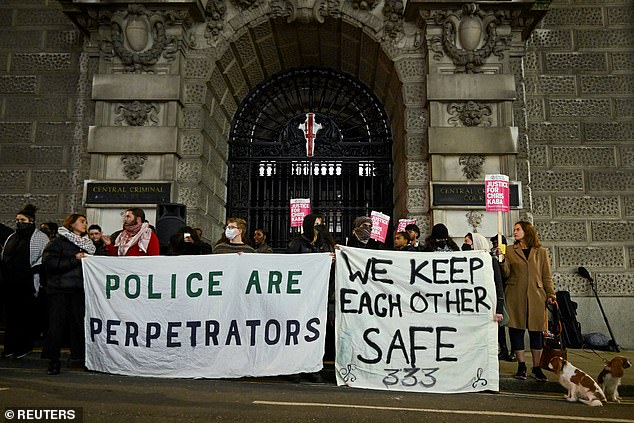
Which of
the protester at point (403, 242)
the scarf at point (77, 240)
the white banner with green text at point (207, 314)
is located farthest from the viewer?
the protester at point (403, 242)

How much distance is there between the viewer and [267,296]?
255 inches

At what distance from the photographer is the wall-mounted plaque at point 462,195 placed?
10.2m

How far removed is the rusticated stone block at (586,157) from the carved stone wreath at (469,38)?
236 cm

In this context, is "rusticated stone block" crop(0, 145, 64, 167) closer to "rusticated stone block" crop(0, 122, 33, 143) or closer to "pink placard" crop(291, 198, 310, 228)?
"rusticated stone block" crop(0, 122, 33, 143)

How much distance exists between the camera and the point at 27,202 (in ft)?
37.8

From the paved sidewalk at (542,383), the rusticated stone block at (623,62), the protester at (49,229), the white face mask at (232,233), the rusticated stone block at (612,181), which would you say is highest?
the rusticated stone block at (623,62)

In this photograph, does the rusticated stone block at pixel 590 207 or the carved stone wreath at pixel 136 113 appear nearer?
the carved stone wreath at pixel 136 113

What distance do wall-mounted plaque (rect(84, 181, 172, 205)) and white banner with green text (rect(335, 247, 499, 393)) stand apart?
5022 millimetres

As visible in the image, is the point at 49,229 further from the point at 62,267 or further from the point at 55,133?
the point at 55,133

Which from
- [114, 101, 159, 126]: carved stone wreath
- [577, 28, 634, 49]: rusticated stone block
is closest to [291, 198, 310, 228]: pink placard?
[114, 101, 159, 126]: carved stone wreath

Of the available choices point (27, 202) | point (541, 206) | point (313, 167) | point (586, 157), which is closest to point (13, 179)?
point (27, 202)

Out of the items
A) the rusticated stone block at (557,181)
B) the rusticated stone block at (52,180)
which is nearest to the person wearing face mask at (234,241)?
the rusticated stone block at (52,180)

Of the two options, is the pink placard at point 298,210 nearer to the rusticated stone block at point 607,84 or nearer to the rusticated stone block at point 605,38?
the rusticated stone block at point 607,84

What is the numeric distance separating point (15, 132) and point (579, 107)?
1147cm
